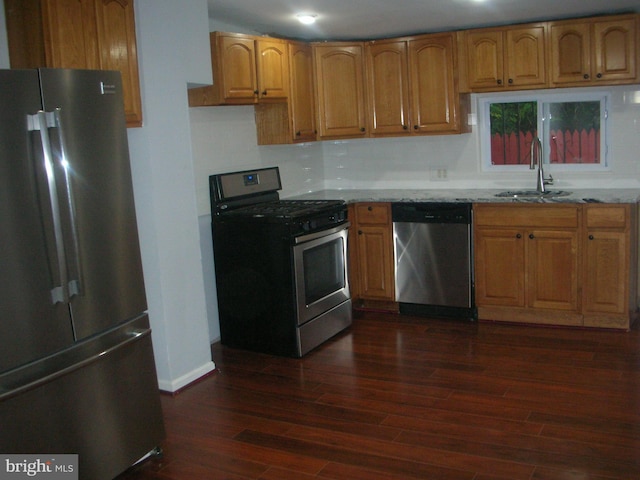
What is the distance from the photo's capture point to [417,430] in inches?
127

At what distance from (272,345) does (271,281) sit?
1.42ft

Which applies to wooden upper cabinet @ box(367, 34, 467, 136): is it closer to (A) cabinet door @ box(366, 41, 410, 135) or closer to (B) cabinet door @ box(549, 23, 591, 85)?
(A) cabinet door @ box(366, 41, 410, 135)

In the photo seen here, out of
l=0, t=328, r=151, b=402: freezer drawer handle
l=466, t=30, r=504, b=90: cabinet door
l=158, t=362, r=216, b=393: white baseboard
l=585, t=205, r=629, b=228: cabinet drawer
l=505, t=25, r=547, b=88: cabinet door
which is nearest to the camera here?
l=0, t=328, r=151, b=402: freezer drawer handle

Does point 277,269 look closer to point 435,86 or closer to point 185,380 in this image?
point 185,380

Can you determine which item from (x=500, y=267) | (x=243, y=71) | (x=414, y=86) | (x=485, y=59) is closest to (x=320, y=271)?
(x=500, y=267)

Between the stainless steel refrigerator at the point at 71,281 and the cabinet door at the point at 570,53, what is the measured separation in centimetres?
326

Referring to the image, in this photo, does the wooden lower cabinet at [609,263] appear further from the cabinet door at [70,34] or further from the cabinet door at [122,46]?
the cabinet door at [70,34]

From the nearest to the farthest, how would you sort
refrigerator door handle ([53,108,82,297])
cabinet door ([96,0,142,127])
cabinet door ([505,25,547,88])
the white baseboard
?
refrigerator door handle ([53,108,82,297])
cabinet door ([96,0,142,127])
the white baseboard
cabinet door ([505,25,547,88])

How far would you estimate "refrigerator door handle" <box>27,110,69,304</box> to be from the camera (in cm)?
245

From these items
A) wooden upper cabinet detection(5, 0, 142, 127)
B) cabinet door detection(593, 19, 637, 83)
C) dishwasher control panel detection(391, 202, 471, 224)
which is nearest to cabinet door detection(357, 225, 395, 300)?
dishwasher control panel detection(391, 202, 471, 224)

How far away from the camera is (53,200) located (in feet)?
8.20

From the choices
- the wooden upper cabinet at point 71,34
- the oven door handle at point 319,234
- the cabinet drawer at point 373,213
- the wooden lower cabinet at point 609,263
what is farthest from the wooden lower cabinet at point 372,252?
the wooden upper cabinet at point 71,34

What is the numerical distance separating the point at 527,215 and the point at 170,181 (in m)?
2.47

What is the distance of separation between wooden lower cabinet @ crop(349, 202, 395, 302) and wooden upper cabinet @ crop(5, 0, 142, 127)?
7.73 feet
